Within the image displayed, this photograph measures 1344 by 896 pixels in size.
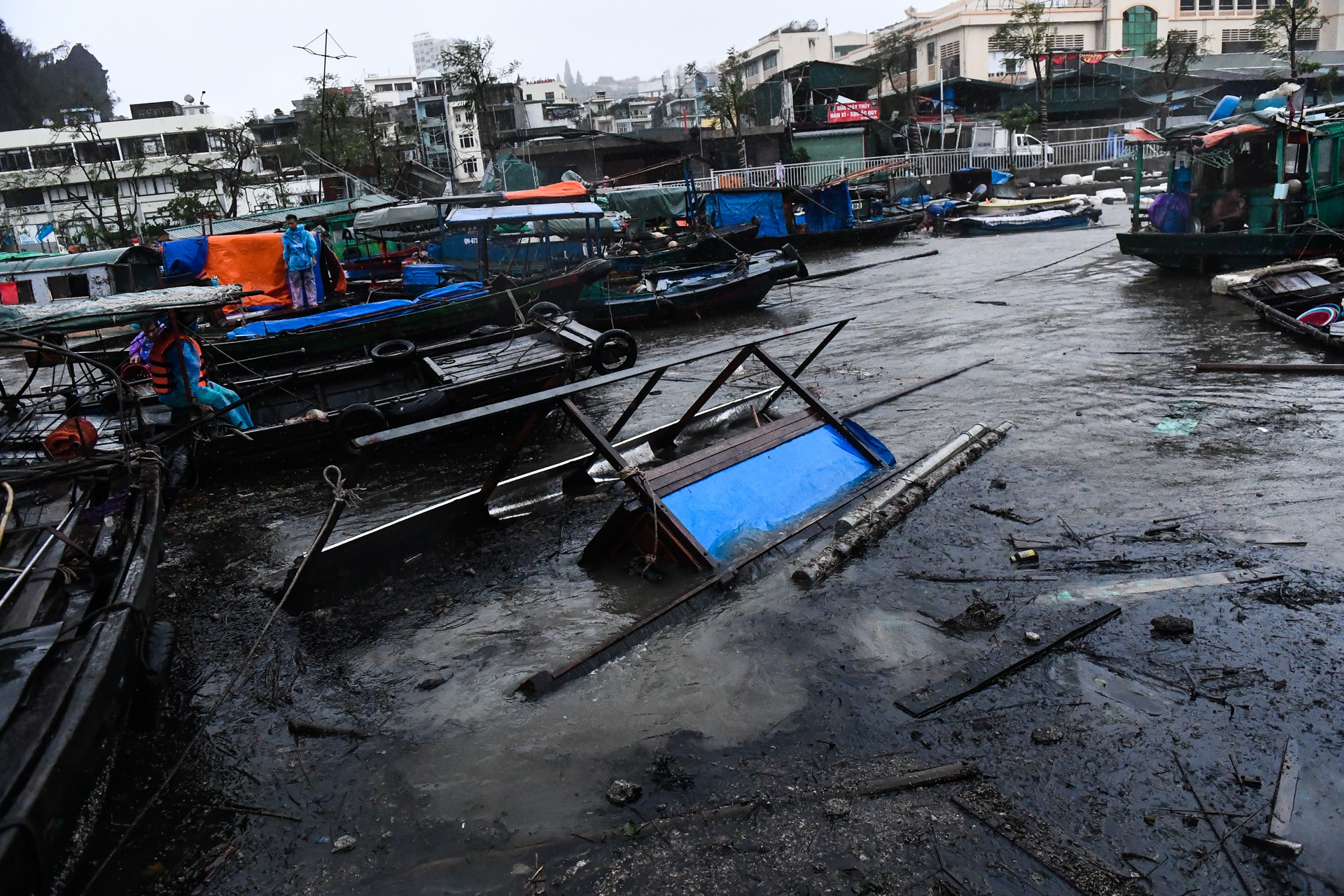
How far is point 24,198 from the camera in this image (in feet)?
143

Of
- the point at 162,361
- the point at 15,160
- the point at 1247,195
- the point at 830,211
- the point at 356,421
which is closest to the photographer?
the point at 162,361

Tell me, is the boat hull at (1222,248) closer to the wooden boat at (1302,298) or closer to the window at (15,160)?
the wooden boat at (1302,298)

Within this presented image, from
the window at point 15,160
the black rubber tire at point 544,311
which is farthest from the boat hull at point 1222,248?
the window at point 15,160

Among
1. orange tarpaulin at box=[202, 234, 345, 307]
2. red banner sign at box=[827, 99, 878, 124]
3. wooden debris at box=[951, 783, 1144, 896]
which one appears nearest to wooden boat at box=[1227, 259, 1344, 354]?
wooden debris at box=[951, 783, 1144, 896]

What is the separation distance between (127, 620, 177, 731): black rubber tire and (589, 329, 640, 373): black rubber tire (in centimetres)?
578

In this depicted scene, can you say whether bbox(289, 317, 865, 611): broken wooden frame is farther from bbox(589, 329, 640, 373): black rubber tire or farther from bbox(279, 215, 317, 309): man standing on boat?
bbox(279, 215, 317, 309): man standing on boat

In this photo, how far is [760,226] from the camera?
83.8 feet

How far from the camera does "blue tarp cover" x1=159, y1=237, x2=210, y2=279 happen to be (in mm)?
15602

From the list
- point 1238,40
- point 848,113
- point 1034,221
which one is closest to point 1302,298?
point 1034,221

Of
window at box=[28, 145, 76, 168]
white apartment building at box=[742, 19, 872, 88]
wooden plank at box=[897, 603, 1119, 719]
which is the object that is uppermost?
white apartment building at box=[742, 19, 872, 88]

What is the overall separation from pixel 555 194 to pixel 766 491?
1130cm

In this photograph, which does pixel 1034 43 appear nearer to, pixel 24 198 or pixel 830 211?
pixel 830 211

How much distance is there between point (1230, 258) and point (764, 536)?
46.5ft

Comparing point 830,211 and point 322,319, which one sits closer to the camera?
point 322,319
